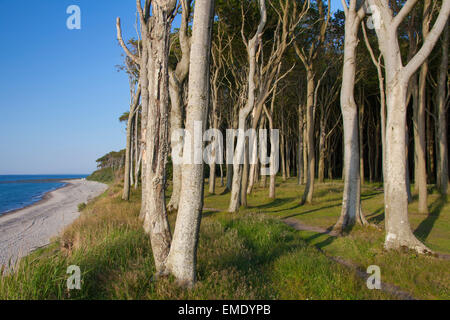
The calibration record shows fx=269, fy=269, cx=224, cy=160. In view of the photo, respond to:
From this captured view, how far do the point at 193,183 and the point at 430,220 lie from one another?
1066 centimetres

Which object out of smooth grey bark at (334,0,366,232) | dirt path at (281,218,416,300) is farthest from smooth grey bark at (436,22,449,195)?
dirt path at (281,218,416,300)

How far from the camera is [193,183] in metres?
4.10

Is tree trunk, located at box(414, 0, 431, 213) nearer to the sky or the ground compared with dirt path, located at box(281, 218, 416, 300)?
nearer to the sky

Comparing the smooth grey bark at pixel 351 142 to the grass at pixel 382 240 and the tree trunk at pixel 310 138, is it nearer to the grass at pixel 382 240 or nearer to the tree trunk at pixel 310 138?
the grass at pixel 382 240

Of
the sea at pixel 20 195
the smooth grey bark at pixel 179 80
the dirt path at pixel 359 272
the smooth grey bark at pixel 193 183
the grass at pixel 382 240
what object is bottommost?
the sea at pixel 20 195

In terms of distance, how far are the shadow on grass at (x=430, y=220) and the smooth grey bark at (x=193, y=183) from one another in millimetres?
7571

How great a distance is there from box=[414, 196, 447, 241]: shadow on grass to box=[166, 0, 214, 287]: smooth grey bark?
7571 mm

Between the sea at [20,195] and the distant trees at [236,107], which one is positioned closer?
the distant trees at [236,107]

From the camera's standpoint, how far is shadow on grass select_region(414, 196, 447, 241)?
8586 millimetres

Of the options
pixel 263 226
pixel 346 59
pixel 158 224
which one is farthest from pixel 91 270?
pixel 346 59

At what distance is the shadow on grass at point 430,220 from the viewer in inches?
338

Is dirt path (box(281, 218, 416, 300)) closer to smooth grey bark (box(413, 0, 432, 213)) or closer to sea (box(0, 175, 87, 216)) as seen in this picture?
smooth grey bark (box(413, 0, 432, 213))

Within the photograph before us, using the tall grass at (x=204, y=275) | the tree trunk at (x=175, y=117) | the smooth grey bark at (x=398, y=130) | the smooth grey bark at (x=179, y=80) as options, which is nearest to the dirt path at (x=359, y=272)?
the tall grass at (x=204, y=275)
